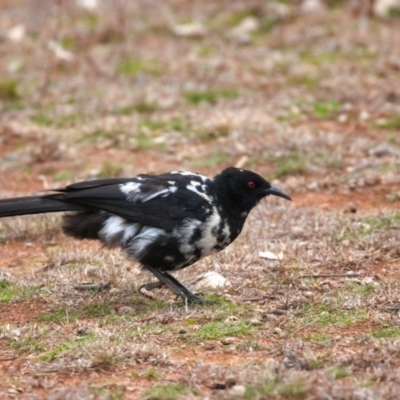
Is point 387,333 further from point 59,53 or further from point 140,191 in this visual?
point 59,53

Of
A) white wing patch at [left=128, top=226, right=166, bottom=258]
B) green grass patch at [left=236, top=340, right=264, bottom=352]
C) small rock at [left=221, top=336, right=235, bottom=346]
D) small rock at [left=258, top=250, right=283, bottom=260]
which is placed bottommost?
small rock at [left=258, top=250, right=283, bottom=260]

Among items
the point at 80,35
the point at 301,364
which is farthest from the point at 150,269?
the point at 80,35

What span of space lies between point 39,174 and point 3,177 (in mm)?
352

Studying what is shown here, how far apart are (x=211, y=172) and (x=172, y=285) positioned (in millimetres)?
3438

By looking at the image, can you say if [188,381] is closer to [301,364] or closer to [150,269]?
[301,364]

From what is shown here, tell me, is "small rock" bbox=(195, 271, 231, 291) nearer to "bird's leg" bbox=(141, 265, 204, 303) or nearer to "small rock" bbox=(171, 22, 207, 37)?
"bird's leg" bbox=(141, 265, 204, 303)

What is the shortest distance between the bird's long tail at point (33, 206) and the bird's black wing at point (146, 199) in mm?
33

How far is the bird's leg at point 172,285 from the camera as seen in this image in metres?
5.96

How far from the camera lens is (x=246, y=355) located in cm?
507

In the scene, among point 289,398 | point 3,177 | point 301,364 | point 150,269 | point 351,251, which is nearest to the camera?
point 289,398

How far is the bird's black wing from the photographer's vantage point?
6.01 meters

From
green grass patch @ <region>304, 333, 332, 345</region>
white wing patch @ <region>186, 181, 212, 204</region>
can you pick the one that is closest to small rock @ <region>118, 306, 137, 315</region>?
white wing patch @ <region>186, 181, 212, 204</region>

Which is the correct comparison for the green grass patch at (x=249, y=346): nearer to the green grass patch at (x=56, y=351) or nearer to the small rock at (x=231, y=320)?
the small rock at (x=231, y=320)

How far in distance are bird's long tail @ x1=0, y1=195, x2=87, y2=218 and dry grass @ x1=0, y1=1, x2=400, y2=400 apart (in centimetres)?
56
